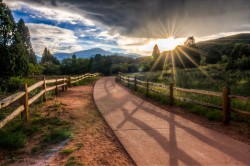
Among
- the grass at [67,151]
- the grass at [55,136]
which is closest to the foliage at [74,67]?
the grass at [55,136]

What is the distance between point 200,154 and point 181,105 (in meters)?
6.37

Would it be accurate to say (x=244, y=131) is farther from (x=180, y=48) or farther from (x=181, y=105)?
(x=180, y=48)

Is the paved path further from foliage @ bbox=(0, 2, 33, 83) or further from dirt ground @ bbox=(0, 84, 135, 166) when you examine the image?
foliage @ bbox=(0, 2, 33, 83)

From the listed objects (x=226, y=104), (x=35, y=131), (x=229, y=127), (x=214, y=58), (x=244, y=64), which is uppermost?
(x=214, y=58)

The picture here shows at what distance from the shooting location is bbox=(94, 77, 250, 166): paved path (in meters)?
4.63

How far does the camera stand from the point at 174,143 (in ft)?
18.4

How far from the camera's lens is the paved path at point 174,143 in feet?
15.2

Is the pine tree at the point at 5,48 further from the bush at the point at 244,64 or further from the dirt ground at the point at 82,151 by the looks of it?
the bush at the point at 244,64

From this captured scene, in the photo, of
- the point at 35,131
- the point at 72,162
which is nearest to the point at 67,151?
the point at 72,162

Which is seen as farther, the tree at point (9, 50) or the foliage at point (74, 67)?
the foliage at point (74, 67)

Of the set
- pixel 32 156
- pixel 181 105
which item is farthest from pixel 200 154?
pixel 181 105

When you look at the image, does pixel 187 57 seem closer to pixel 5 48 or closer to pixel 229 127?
pixel 5 48

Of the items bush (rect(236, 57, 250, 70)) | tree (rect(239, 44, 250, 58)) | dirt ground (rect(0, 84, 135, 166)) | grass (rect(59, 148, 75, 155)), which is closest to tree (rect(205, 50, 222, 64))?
tree (rect(239, 44, 250, 58))

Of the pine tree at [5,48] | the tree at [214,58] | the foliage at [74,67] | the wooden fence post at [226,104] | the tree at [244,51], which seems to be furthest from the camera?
the foliage at [74,67]
